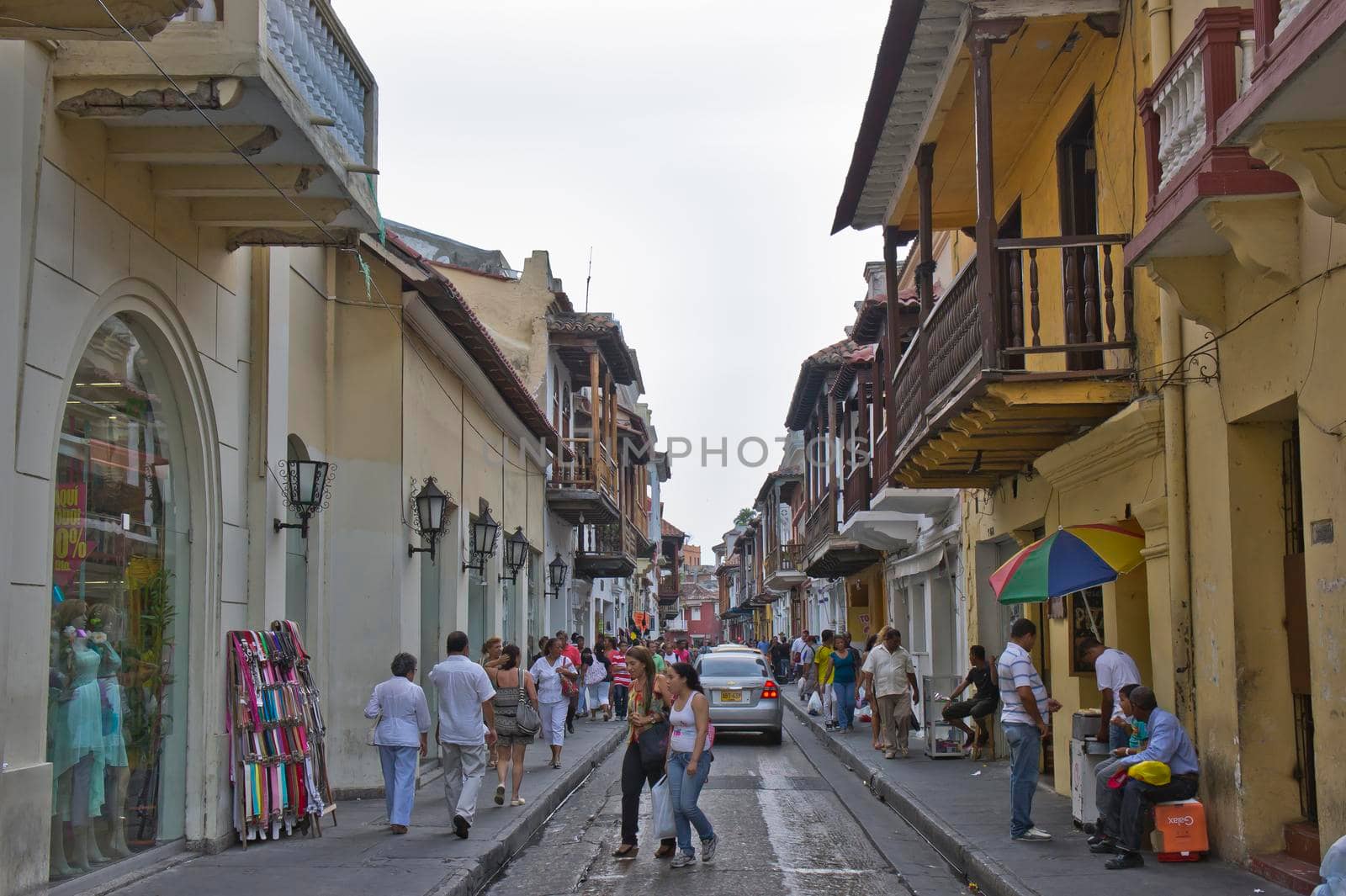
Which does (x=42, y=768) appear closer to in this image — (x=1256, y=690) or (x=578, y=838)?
(x=578, y=838)

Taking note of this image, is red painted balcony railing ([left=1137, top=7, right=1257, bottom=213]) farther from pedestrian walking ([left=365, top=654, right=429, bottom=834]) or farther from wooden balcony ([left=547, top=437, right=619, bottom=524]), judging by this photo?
wooden balcony ([left=547, top=437, right=619, bottom=524])

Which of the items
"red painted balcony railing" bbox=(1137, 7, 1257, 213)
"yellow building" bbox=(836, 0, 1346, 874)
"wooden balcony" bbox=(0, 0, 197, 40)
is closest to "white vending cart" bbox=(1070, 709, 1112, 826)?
"yellow building" bbox=(836, 0, 1346, 874)

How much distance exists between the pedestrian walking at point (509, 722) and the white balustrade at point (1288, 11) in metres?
8.91

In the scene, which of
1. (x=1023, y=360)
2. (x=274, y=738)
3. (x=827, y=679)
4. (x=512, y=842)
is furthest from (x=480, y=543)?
(x=827, y=679)

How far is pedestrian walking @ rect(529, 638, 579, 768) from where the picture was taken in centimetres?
1800

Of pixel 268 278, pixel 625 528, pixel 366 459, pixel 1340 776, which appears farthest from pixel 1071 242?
pixel 625 528

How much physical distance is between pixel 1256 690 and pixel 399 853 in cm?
620

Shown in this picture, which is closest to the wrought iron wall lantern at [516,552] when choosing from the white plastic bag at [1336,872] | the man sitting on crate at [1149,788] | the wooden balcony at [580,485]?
the wooden balcony at [580,485]

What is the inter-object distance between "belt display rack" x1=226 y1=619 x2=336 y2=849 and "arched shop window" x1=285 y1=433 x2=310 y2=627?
189 cm

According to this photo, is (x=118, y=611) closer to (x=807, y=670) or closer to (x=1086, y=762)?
(x=1086, y=762)

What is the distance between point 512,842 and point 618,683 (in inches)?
647

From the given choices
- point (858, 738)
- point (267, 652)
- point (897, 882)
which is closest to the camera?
point (897, 882)

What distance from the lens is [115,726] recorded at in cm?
885

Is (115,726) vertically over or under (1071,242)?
under
